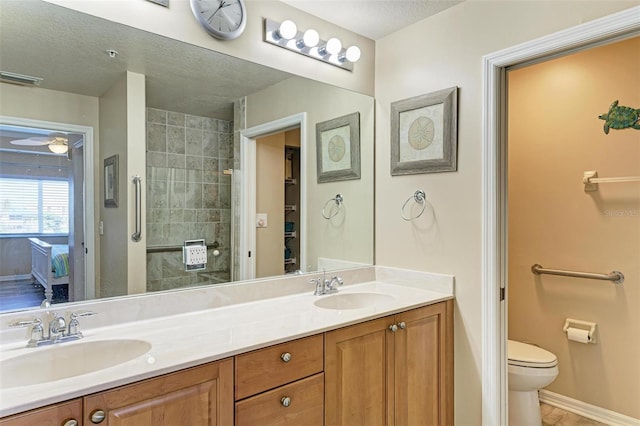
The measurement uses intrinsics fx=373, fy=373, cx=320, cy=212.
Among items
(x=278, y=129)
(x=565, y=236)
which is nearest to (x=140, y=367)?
(x=278, y=129)

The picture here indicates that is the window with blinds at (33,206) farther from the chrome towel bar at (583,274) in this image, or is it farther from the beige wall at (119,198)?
the chrome towel bar at (583,274)

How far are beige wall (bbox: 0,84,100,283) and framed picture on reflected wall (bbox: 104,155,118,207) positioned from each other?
0.03m

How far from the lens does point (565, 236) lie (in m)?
2.49

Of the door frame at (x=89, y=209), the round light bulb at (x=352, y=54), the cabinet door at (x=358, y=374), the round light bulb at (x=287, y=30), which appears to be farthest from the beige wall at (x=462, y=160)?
the door frame at (x=89, y=209)

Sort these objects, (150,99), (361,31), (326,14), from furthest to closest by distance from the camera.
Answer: (361,31)
(326,14)
(150,99)

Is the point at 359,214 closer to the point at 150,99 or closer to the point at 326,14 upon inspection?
the point at 326,14

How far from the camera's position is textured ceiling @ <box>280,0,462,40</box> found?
1.92 metres

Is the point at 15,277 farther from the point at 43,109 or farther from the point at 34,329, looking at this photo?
the point at 43,109

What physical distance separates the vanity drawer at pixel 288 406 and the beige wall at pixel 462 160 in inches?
35.3

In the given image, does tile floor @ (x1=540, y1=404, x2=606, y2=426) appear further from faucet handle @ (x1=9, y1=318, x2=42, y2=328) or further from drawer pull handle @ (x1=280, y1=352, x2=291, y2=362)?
faucet handle @ (x1=9, y1=318, x2=42, y2=328)

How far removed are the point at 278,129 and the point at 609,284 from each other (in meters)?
2.23

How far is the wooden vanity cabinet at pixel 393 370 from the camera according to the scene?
147 centimetres

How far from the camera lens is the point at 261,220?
1.98 metres

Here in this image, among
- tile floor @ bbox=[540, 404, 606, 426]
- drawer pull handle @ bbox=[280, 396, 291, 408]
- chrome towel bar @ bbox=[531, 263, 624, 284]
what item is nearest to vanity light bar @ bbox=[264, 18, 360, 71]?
drawer pull handle @ bbox=[280, 396, 291, 408]
